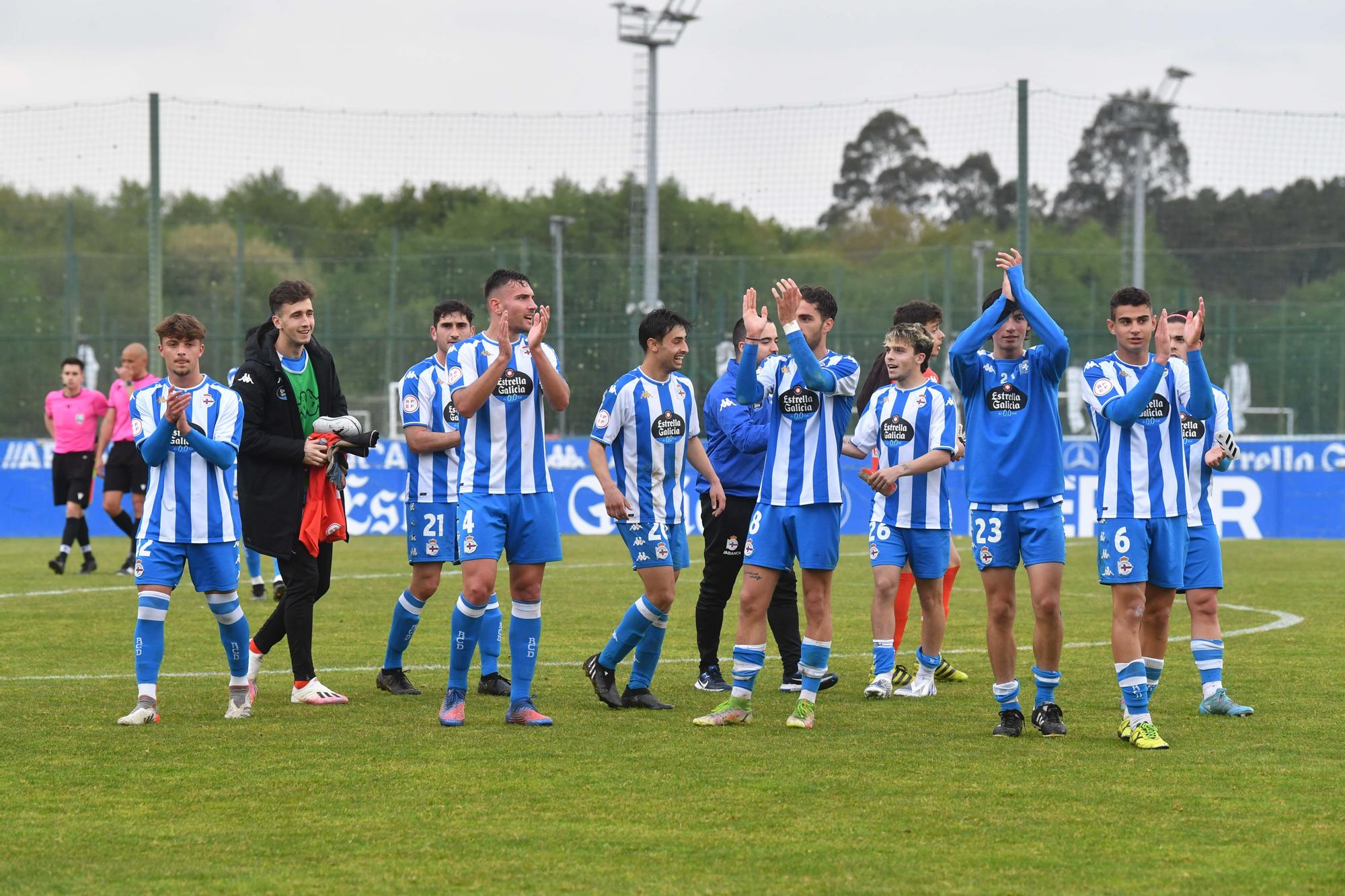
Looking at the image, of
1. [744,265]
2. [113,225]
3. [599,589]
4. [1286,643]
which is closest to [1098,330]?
[744,265]

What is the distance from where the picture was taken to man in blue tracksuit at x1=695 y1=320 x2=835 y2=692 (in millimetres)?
8711

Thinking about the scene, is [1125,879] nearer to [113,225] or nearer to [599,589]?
[599,589]

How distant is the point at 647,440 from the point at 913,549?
1668mm

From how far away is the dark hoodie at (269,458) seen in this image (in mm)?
7996

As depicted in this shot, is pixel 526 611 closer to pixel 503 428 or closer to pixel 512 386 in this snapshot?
pixel 503 428

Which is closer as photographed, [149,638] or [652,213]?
[149,638]

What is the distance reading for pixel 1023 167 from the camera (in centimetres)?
2070

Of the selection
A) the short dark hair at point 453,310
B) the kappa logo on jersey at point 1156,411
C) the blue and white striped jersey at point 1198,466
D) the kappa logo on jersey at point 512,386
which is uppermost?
the short dark hair at point 453,310

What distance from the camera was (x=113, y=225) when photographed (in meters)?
34.7

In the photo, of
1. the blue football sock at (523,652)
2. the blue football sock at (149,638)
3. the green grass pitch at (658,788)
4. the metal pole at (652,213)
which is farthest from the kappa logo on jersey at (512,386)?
the metal pole at (652,213)

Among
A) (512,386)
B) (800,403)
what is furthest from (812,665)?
(512,386)

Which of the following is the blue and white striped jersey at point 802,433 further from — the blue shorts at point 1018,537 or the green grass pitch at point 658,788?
the green grass pitch at point 658,788

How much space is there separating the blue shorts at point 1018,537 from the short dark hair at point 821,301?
1.15 m

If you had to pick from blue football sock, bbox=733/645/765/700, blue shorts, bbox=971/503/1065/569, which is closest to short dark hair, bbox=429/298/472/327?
blue football sock, bbox=733/645/765/700
